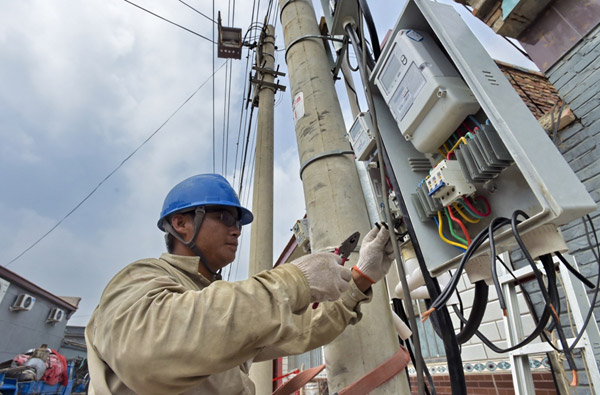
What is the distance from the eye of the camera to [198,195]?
5.84ft

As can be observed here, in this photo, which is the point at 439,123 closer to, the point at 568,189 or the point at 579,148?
the point at 568,189

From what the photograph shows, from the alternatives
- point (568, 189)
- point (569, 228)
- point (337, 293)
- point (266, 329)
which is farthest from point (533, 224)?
point (569, 228)

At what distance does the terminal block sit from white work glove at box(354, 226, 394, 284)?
26 centimetres

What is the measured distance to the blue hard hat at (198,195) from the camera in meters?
1.75

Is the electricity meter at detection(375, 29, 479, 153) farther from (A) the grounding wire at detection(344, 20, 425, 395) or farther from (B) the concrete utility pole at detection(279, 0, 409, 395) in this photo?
(B) the concrete utility pole at detection(279, 0, 409, 395)

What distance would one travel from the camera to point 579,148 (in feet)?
8.07

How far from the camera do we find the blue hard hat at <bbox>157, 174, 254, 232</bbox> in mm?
1747

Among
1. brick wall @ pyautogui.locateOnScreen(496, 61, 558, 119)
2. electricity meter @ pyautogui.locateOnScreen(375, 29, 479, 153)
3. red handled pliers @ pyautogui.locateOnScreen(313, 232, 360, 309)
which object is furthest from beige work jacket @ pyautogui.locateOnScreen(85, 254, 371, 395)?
brick wall @ pyautogui.locateOnScreen(496, 61, 558, 119)

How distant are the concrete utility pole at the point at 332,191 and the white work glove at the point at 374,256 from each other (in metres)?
0.09

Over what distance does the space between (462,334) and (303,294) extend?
2.50 feet

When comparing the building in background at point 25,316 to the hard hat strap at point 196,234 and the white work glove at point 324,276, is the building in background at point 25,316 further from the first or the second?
the white work glove at point 324,276

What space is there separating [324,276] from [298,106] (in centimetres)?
109

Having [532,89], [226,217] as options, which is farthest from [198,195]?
[532,89]

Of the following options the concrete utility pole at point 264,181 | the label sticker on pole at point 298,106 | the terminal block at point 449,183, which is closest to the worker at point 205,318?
the terminal block at point 449,183
